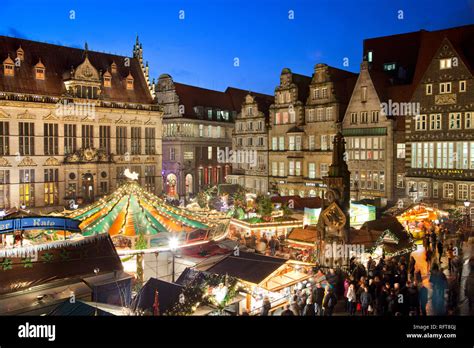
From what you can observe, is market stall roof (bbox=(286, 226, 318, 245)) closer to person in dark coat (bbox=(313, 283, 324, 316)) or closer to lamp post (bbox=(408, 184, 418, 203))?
person in dark coat (bbox=(313, 283, 324, 316))

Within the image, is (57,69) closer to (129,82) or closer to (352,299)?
(129,82)

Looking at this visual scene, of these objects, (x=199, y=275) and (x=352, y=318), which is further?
(x=199, y=275)

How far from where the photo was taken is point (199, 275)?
1375 cm

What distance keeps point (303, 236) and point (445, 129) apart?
1539 cm

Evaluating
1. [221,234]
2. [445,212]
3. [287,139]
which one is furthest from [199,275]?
[287,139]

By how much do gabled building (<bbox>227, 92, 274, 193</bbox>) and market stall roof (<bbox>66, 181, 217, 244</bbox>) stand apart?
24.2 m

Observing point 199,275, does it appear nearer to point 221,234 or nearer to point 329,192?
point 221,234

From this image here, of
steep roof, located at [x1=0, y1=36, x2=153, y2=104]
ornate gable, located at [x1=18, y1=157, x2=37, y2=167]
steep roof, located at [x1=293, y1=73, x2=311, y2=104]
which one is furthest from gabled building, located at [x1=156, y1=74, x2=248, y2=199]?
ornate gable, located at [x1=18, y1=157, x2=37, y2=167]

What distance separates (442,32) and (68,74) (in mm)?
28433

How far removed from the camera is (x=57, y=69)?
Result: 36438mm

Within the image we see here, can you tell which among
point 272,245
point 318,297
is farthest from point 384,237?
point 318,297

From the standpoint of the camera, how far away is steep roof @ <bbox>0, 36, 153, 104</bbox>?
110ft

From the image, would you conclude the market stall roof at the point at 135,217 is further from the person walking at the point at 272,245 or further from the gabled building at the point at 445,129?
Answer: the gabled building at the point at 445,129

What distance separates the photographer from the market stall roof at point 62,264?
1311 centimetres
